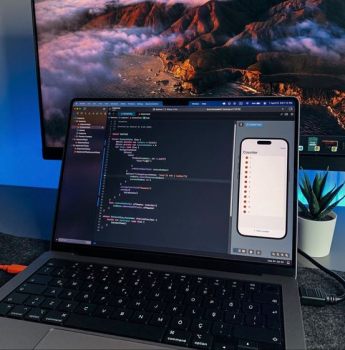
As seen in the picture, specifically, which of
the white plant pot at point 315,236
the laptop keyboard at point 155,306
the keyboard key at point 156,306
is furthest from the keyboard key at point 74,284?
the white plant pot at point 315,236

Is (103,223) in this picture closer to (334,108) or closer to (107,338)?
(107,338)

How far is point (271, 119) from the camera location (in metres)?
0.52

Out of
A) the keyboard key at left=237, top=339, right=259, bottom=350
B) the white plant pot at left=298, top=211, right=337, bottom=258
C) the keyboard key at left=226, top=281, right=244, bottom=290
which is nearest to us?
the keyboard key at left=237, top=339, right=259, bottom=350

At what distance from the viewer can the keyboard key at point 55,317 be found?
404 millimetres

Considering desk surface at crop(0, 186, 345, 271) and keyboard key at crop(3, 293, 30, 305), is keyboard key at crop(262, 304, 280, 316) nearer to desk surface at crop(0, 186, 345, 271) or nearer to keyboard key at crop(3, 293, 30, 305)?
desk surface at crop(0, 186, 345, 271)

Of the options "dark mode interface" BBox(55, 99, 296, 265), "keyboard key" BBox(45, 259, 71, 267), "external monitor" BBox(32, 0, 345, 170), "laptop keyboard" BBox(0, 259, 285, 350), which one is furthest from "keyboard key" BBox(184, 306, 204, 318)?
"external monitor" BBox(32, 0, 345, 170)

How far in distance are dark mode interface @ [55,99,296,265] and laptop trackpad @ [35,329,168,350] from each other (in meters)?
0.16

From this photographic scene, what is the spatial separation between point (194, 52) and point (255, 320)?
50 cm

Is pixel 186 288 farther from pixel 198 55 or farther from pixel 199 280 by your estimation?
pixel 198 55

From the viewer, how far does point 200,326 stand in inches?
15.1

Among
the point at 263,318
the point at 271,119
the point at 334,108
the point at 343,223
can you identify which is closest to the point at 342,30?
the point at 334,108

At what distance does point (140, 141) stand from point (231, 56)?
261 millimetres

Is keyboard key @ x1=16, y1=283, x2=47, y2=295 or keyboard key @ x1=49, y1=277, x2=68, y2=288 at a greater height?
Result: keyboard key @ x1=49, y1=277, x2=68, y2=288

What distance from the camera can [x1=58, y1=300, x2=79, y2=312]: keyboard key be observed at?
1.38 ft
